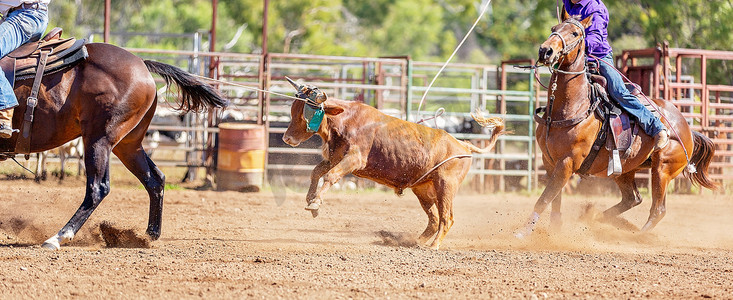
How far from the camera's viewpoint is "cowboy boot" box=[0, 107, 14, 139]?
6.19m

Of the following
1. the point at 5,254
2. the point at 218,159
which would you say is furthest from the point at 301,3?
the point at 5,254

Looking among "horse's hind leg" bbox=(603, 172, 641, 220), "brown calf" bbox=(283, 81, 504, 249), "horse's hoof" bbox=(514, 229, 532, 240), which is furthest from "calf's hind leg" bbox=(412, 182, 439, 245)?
"horse's hind leg" bbox=(603, 172, 641, 220)

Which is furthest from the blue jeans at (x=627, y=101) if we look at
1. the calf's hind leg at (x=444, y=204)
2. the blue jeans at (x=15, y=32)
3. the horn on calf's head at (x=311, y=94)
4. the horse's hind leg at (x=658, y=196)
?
the blue jeans at (x=15, y=32)

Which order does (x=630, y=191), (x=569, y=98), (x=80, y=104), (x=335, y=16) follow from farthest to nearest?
(x=335, y=16), (x=630, y=191), (x=569, y=98), (x=80, y=104)

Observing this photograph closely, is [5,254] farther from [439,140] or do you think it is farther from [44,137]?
[439,140]

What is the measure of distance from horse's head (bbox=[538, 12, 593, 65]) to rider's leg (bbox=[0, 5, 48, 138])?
13.1ft

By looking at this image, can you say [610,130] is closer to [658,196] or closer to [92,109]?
[658,196]

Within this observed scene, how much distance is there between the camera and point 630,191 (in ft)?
28.3

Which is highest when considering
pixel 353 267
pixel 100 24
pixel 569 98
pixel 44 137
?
pixel 100 24

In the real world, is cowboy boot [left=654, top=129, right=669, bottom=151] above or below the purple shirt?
below

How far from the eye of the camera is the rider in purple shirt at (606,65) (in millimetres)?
7680

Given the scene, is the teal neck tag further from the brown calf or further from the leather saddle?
the leather saddle

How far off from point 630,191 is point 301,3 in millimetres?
27376

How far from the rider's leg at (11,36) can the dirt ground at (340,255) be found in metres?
0.97
